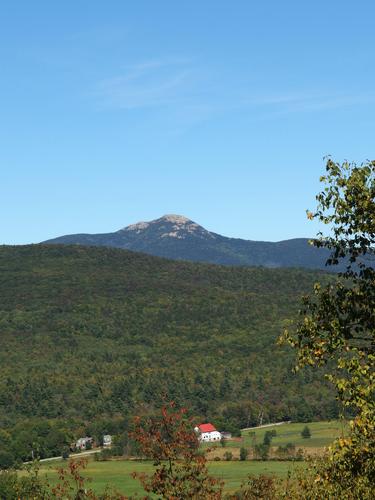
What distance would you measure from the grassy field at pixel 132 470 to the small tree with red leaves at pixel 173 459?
84.6 metres

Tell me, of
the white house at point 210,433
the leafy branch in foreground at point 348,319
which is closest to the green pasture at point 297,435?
the white house at point 210,433

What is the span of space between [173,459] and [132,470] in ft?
358

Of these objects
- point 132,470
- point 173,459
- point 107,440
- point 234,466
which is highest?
point 173,459

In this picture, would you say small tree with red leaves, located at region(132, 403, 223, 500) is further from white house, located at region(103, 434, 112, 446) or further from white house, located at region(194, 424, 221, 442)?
white house, located at region(194, 424, 221, 442)

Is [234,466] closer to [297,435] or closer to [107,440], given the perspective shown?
[297,435]

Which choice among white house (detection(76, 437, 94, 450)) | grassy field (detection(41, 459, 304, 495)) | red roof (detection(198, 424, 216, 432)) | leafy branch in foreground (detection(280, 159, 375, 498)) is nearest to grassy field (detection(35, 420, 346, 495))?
grassy field (detection(41, 459, 304, 495))

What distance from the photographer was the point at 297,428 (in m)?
175

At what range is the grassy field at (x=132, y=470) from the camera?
118 meters

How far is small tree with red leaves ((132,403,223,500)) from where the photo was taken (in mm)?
24578

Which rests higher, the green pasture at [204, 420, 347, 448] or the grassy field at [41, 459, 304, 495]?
the grassy field at [41, 459, 304, 495]

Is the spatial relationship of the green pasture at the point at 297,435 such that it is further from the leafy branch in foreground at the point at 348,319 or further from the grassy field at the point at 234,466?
the leafy branch in foreground at the point at 348,319

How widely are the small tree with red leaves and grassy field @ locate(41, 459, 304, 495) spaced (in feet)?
278

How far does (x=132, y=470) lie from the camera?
130375mm

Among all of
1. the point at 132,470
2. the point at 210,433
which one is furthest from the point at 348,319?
the point at 210,433
